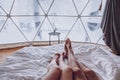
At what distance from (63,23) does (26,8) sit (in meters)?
1.06

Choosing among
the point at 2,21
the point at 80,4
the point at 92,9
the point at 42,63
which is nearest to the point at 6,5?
the point at 2,21

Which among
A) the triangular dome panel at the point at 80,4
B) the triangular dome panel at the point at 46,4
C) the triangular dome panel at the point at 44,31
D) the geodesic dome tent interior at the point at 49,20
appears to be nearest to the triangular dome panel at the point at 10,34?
the geodesic dome tent interior at the point at 49,20

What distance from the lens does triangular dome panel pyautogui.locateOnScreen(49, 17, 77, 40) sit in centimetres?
444

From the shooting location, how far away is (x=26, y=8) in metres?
4.21

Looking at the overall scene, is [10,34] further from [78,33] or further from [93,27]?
[93,27]

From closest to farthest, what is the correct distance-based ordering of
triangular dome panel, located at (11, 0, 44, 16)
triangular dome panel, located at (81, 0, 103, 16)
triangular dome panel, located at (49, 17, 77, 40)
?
triangular dome panel, located at (11, 0, 44, 16) < triangular dome panel, located at (81, 0, 103, 16) < triangular dome panel, located at (49, 17, 77, 40)

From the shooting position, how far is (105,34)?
3258mm

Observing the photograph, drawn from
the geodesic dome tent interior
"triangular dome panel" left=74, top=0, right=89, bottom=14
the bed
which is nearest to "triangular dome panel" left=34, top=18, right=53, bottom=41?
the geodesic dome tent interior

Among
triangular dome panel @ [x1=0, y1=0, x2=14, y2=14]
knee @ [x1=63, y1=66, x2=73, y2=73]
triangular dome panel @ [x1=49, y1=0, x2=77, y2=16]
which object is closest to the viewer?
knee @ [x1=63, y1=66, x2=73, y2=73]

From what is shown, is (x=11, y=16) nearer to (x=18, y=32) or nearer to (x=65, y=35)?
(x=18, y=32)

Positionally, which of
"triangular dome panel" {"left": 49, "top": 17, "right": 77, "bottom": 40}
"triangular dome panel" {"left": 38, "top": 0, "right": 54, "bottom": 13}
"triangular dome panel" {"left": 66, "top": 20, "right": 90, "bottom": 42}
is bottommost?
"triangular dome panel" {"left": 66, "top": 20, "right": 90, "bottom": 42}

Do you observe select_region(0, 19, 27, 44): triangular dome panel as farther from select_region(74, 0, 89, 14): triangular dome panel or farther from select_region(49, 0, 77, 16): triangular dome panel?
select_region(74, 0, 89, 14): triangular dome panel

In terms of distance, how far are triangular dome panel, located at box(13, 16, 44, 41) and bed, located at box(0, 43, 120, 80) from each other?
6.95ft

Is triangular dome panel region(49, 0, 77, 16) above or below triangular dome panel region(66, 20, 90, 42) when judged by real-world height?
above
